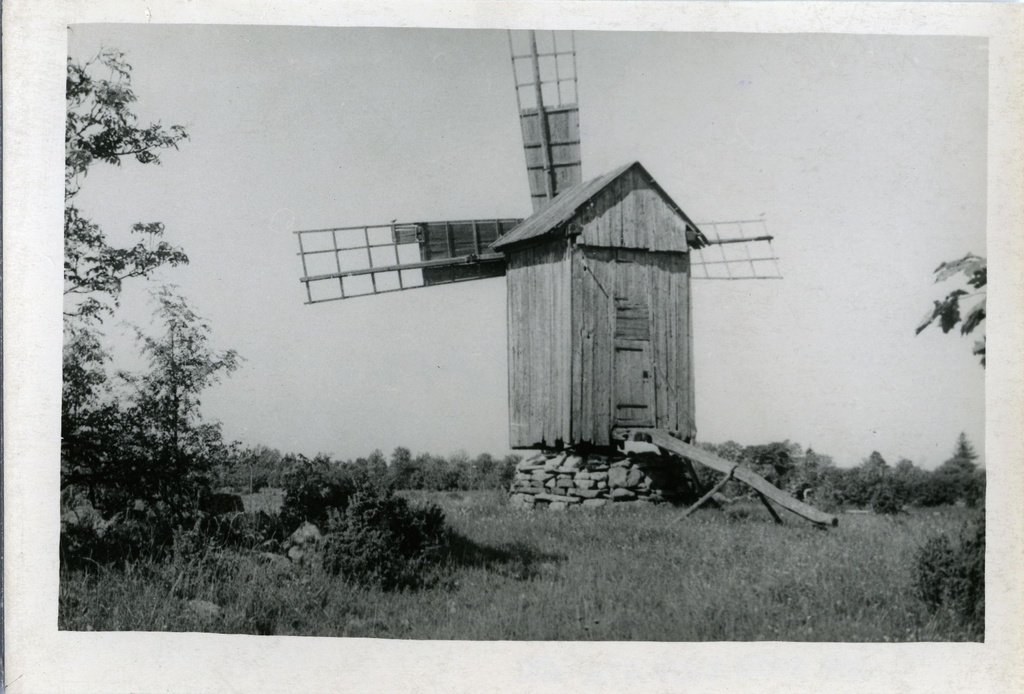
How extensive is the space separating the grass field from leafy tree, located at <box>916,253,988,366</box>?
164 centimetres

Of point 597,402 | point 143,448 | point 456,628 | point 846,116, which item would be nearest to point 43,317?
point 143,448

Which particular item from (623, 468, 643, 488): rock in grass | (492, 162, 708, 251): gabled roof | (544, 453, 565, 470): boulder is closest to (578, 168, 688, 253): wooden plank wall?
(492, 162, 708, 251): gabled roof

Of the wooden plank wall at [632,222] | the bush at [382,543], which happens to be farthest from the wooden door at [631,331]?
the bush at [382,543]

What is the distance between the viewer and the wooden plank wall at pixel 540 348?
9109 millimetres

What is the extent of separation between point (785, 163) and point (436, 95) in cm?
348

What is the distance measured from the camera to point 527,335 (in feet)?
30.0

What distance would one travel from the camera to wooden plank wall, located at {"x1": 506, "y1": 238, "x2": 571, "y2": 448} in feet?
29.9

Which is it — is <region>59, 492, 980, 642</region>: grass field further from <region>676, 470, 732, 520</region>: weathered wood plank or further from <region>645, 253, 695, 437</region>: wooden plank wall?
<region>645, 253, 695, 437</region>: wooden plank wall

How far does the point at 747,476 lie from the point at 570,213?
11.8 feet

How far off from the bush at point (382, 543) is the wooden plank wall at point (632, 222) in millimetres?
3986

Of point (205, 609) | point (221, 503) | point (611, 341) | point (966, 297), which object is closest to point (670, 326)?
point (611, 341)

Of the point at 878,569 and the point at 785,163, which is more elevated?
the point at 785,163

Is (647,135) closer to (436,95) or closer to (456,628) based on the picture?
(436,95)

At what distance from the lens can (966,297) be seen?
6.84 meters
